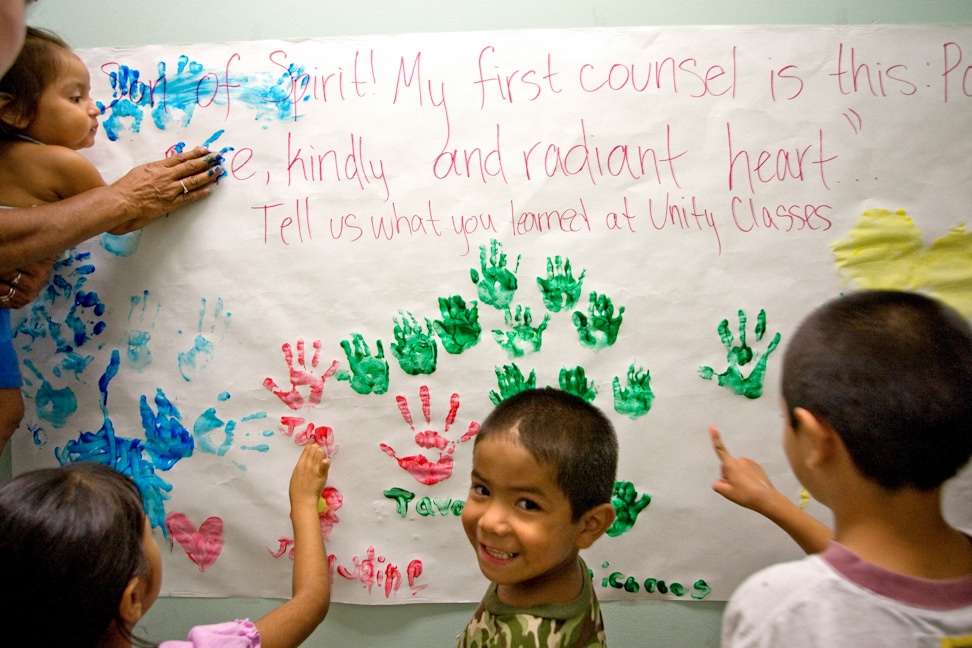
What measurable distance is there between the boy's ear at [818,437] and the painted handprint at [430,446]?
0.64 m

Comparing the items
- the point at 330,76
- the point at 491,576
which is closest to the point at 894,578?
the point at 491,576

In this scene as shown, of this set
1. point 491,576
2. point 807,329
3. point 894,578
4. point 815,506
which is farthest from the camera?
point 815,506

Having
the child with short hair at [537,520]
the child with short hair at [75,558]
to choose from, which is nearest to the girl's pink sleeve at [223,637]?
the child with short hair at [75,558]

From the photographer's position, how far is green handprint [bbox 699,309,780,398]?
4.16ft

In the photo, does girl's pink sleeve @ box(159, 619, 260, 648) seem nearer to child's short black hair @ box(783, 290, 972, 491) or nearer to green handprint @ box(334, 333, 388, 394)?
green handprint @ box(334, 333, 388, 394)

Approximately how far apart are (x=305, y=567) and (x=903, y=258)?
1185 mm

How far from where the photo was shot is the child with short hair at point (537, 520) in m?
0.94

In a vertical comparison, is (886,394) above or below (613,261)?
below

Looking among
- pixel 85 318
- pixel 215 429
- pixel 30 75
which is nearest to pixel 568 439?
pixel 215 429

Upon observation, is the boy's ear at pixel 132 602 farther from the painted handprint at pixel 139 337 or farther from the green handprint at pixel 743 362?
the green handprint at pixel 743 362

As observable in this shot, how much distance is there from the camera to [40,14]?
4.44 ft

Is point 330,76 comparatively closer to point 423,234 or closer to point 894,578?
point 423,234

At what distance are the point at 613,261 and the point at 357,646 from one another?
88cm

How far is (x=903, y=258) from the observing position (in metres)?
1.25
